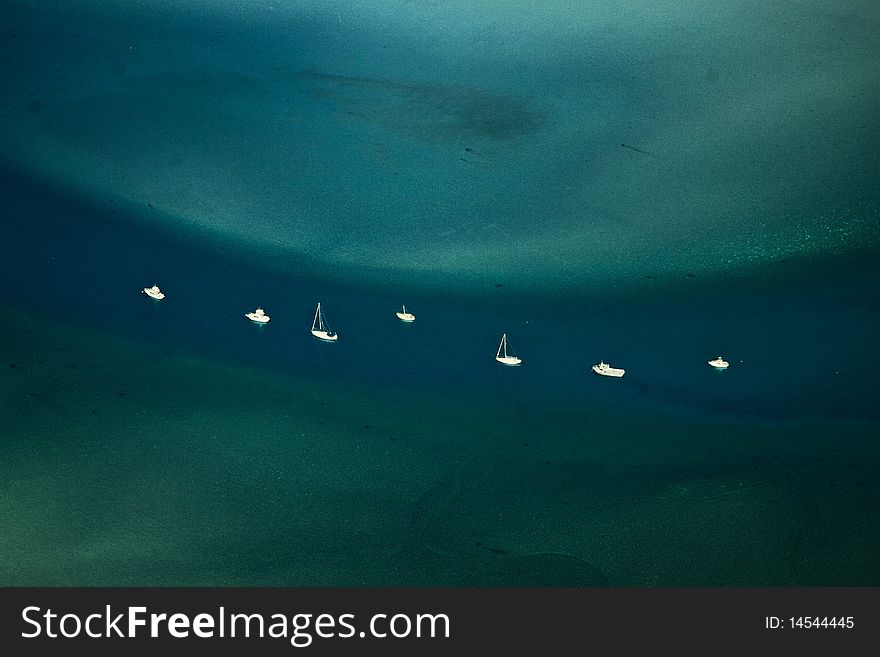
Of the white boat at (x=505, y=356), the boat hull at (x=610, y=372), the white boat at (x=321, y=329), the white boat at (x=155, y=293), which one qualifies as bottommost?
the boat hull at (x=610, y=372)

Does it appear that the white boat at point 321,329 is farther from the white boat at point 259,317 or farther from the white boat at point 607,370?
the white boat at point 607,370

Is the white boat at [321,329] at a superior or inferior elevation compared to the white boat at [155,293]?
inferior

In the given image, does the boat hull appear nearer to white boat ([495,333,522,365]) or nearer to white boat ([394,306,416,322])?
white boat ([495,333,522,365])

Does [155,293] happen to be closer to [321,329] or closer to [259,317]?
[259,317]

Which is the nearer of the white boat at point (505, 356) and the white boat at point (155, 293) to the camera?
the white boat at point (505, 356)

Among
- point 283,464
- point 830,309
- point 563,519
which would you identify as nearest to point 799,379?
point 830,309

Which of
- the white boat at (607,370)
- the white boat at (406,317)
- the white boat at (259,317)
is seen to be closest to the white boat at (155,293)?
the white boat at (259,317)

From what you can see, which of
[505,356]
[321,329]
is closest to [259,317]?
[321,329]

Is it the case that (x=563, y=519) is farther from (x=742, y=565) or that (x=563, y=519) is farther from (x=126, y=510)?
(x=126, y=510)
